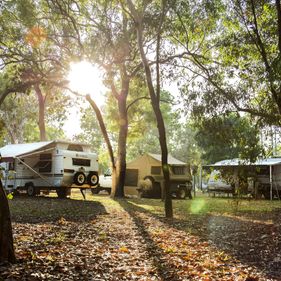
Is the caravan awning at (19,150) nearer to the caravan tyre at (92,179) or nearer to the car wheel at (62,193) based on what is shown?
the car wheel at (62,193)

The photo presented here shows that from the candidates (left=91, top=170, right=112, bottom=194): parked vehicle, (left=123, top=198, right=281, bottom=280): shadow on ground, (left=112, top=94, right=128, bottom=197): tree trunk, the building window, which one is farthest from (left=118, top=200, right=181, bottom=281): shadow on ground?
(left=91, top=170, right=112, bottom=194): parked vehicle

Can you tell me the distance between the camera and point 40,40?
19.2 m

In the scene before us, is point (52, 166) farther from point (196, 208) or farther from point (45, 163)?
point (196, 208)

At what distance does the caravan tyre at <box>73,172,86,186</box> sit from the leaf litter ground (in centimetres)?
726

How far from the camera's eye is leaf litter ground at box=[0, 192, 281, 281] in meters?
5.40

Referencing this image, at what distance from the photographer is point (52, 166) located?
19234 millimetres

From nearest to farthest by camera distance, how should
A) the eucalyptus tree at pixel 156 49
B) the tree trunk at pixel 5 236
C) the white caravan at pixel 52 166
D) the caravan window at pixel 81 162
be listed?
the tree trunk at pixel 5 236 < the eucalyptus tree at pixel 156 49 < the white caravan at pixel 52 166 < the caravan window at pixel 81 162

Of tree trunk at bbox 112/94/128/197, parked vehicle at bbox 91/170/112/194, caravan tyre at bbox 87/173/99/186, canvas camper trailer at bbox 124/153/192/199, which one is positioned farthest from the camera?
parked vehicle at bbox 91/170/112/194

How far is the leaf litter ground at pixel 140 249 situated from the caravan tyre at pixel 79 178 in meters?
7.26

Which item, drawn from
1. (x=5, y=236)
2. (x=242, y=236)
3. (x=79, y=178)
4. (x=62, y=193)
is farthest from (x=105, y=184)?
(x=5, y=236)

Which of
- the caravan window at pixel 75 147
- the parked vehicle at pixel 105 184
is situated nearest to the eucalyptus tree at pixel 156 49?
the caravan window at pixel 75 147

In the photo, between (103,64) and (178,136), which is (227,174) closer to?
(103,64)

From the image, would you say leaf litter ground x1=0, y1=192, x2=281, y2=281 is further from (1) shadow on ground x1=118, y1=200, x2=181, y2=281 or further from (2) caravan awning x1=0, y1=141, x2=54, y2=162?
(2) caravan awning x1=0, y1=141, x2=54, y2=162

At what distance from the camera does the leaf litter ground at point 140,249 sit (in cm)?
540
